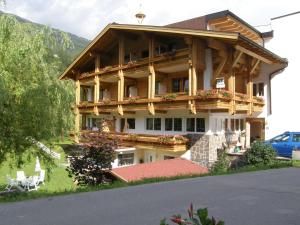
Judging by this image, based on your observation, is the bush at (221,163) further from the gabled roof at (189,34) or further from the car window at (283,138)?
the gabled roof at (189,34)

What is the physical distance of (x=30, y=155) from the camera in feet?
32.7

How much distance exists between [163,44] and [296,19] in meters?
9.29

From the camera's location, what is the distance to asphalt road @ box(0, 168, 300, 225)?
6.97 metres

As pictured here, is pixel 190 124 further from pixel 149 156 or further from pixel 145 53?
pixel 145 53

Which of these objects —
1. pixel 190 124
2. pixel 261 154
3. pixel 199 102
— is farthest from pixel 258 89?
pixel 261 154

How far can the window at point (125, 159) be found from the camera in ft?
84.5

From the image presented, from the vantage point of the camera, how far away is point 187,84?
77.8 ft

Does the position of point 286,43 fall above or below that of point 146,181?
above

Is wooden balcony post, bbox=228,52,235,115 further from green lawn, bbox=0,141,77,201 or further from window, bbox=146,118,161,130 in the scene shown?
green lawn, bbox=0,141,77,201

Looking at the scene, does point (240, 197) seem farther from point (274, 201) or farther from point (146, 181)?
point (146, 181)

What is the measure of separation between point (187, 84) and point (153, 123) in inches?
159

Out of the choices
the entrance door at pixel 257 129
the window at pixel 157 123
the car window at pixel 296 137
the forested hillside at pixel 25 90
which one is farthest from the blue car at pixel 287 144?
the forested hillside at pixel 25 90

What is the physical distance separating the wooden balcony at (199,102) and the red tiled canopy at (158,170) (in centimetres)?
335

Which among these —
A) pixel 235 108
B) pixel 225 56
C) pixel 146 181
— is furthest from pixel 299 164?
pixel 146 181
